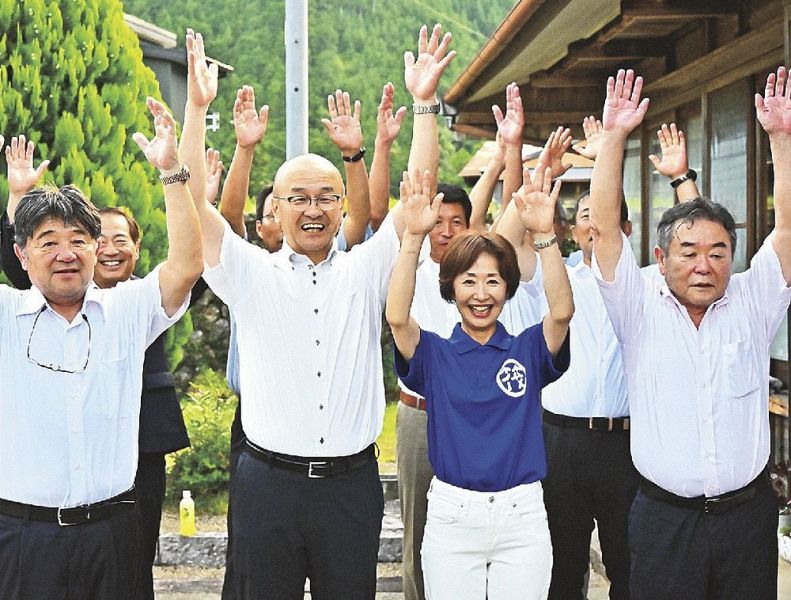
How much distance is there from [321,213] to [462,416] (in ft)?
2.76

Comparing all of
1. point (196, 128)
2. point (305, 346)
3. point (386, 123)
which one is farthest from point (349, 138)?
point (305, 346)

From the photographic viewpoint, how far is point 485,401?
3.29 m

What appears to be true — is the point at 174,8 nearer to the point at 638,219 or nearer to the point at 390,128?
the point at 638,219

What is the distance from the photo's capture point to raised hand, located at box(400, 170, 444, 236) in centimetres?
326

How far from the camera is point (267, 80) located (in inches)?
1371

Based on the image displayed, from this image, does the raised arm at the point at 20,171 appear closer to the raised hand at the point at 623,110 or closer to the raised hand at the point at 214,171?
the raised hand at the point at 214,171

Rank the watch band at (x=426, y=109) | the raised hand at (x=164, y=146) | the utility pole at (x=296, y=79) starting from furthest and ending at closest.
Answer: the utility pole at (x=296, y=79) < the watch band at (x=426, y=109) < the raised hand at (x=164, y=146)

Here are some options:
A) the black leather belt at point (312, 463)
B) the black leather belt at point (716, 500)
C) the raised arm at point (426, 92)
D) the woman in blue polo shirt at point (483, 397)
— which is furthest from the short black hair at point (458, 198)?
the black leather belt at point (716, 500)

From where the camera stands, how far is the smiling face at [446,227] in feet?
14.4

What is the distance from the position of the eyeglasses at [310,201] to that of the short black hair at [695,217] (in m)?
1.11

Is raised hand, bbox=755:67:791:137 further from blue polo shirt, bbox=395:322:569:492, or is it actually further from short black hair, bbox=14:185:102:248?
short black hair, bbox=14:185:102:248

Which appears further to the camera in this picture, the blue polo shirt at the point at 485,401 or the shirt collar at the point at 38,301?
the blue polo shirt at the point at 485,401

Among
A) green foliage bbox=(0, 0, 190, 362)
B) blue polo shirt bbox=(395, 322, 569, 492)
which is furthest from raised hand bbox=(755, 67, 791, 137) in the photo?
green foliage bbox=(0, 0, 190, 362)

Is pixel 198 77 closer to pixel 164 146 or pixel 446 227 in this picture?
pixel 164 146
